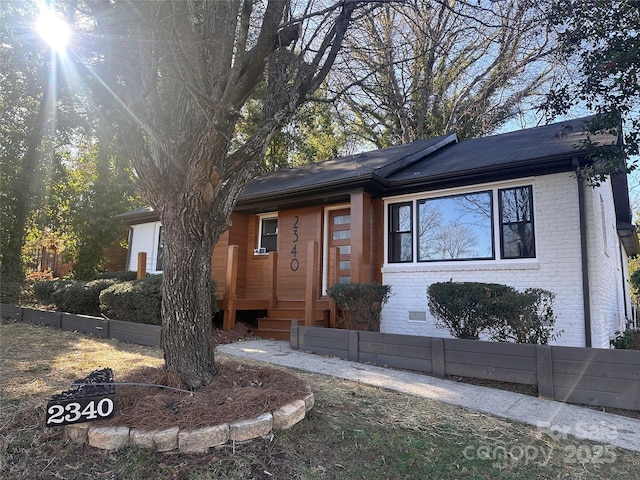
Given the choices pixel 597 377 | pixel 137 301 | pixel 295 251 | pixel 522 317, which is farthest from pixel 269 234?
pixel 597 377

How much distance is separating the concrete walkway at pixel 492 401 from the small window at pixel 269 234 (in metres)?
4.46

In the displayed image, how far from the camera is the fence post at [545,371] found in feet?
14.8

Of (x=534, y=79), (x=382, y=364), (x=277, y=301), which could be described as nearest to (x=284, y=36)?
(x=382, y=364)

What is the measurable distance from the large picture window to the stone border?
5.75 meters

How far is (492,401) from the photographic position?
14.1 ft

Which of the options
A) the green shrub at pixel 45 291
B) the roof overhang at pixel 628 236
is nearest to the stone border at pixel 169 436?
the green shrub at pixel 45 291

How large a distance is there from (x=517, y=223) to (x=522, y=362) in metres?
3.17

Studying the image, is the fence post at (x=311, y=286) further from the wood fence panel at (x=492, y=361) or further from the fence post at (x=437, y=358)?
the wood fence panel at (x=492, y=361)

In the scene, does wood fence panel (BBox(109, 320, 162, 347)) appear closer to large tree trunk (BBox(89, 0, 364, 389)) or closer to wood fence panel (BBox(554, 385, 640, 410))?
large tree trunk (BBox(89, 0, 364, 389))

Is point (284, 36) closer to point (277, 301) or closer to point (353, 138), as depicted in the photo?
point (277, 301)

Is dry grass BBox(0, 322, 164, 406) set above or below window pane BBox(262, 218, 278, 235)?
below

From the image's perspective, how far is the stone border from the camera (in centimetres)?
268

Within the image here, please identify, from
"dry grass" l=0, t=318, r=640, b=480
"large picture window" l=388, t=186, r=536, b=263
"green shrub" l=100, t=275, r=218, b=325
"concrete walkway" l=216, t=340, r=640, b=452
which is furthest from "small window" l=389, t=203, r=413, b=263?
"dry grass" l=0, t=318, r=640, b=480

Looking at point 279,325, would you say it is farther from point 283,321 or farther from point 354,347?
point 354,347
